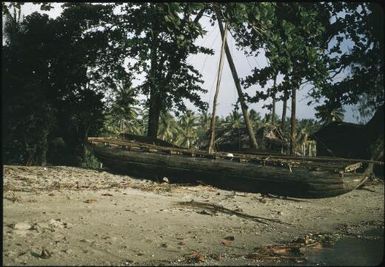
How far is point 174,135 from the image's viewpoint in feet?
181

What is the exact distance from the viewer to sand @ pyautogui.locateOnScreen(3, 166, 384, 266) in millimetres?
6492

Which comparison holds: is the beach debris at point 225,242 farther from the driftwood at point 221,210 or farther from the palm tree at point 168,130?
the palm tree at point 168,130

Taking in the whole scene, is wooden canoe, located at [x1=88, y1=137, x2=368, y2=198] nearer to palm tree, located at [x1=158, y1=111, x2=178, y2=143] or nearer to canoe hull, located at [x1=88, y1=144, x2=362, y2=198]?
canoe hull, located at [x1=88, y1=144, x2=362, y2=198]

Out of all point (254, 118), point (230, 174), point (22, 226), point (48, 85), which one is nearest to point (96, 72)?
point (48, 85)

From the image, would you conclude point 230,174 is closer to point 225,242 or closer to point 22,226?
point 225,242

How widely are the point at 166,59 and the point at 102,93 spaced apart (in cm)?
405


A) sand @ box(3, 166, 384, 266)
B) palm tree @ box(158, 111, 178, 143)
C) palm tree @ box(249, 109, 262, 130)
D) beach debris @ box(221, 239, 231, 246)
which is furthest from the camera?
palm tree @ box(158, 111, 178, 143)

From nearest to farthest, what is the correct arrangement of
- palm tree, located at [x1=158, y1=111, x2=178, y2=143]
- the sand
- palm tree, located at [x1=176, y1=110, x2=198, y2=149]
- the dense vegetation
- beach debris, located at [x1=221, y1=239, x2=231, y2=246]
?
the sand, beach debris, located at [x1=221, y1=239, x2=231, y2=246], the dense vegetation, palm tree, located at [x1=158, y1=111, x2=178, y2=143], palm tree, located at [x1=176, y1=110, x2=198, y2=149]

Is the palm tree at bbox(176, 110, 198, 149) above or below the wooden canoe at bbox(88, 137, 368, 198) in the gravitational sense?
above

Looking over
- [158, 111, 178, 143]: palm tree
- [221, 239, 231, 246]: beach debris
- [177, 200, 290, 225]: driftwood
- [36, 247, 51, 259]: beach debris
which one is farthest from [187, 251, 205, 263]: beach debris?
[158, 111, 178, 143]: palm tree

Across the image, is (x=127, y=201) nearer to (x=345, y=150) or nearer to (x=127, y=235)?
(x=127, y=235)

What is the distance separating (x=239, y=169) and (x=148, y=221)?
20.2ft

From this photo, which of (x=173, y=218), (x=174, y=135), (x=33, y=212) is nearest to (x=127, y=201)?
(x=173, y=218)

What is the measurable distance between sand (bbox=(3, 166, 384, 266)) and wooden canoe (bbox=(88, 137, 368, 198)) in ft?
Answer: 1.72
